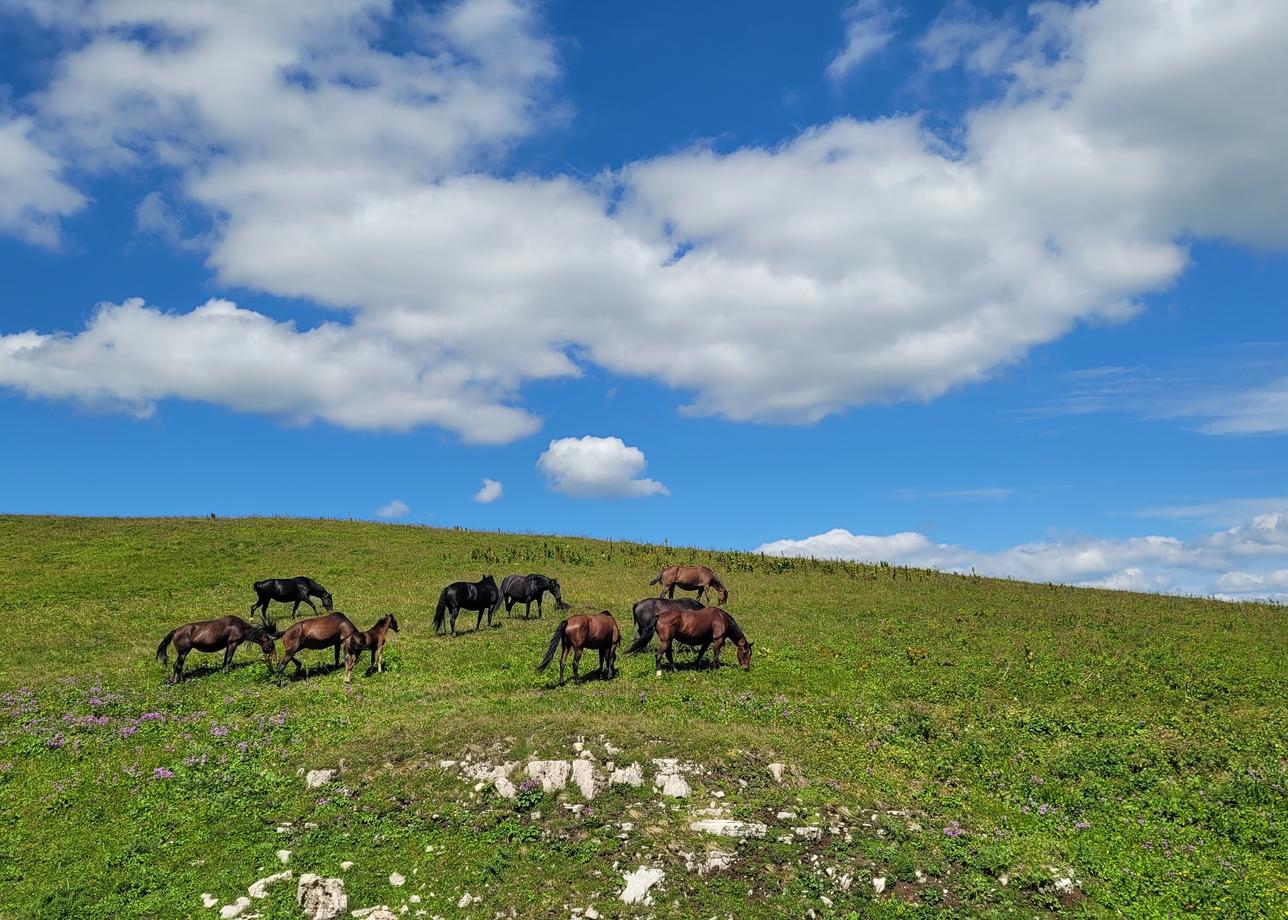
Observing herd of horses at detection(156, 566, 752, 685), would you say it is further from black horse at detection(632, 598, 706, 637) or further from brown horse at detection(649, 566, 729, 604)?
brown horse at detection(649, 566, 729, 604)

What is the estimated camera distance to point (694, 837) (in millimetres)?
13195

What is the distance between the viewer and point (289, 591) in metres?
34.9

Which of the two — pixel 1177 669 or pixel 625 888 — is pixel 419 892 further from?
pixel 1177 669

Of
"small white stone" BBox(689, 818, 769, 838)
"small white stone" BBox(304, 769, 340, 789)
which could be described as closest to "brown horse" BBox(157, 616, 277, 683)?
"small white stone" BBox(304, 769, 340, 789)

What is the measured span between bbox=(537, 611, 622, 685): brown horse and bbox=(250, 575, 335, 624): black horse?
1776 cm

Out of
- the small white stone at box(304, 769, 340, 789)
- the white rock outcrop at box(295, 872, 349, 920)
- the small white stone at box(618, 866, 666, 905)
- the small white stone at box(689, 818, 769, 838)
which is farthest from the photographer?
the small white stone at box(304, 769, 340, 789)

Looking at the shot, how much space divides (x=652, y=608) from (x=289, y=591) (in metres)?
19.3

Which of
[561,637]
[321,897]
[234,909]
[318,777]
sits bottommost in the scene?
[234,909]

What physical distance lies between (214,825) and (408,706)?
18.6 ft

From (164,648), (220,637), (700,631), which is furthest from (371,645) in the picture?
(700,631)

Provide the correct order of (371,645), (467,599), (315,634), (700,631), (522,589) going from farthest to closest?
(522,589) < (467,599) < (371,645) < (315,634) < (700,631)

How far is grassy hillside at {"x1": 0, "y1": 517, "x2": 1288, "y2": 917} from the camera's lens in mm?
12586

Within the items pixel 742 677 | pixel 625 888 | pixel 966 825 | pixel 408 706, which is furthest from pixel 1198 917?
pixel 408 706

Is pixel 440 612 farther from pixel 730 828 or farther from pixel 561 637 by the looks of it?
pixel 730 828
